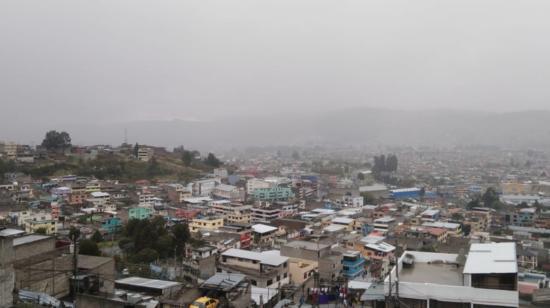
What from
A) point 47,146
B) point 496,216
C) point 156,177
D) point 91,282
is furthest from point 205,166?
point 91,282

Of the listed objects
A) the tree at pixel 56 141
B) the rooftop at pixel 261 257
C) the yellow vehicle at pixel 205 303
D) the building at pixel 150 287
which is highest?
the tree at pixel 56 141

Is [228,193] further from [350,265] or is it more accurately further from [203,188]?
[350,265]

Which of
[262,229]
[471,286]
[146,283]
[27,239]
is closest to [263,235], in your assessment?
[262,229]

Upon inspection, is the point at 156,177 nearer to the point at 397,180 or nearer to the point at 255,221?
the point at 255,221

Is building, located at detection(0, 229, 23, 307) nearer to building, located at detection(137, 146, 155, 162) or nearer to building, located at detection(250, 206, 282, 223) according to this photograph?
building, located at detection(250, 206, 282, 223)

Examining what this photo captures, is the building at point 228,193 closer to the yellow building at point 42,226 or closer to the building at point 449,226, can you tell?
the building at point 449,226

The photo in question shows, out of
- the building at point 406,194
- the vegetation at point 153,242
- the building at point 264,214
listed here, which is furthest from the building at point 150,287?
the building at point 406,194
